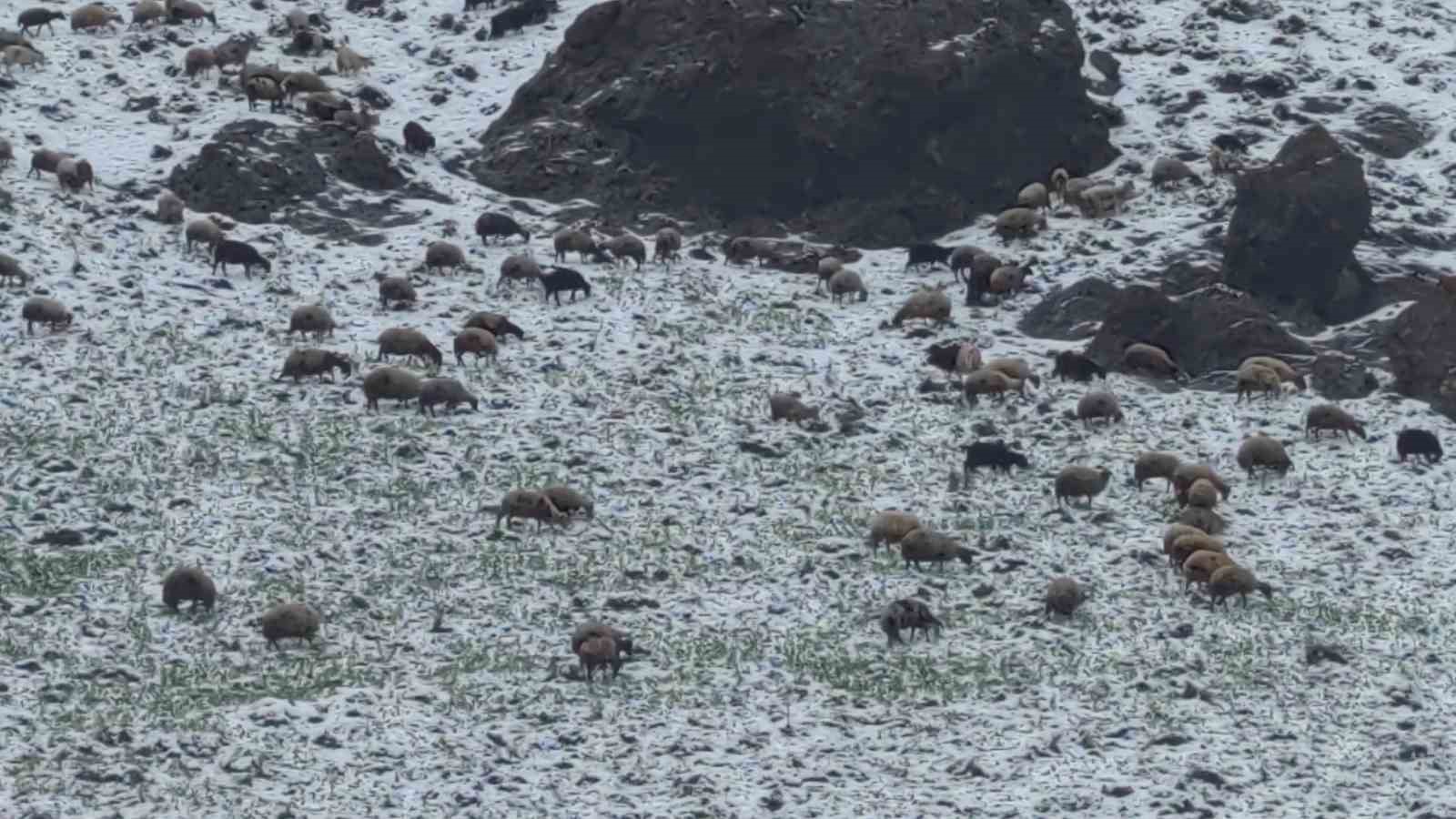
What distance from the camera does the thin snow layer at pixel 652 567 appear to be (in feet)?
65.7

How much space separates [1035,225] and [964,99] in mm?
2606

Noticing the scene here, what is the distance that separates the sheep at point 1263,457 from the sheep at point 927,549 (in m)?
4.62

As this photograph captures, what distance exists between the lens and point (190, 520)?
24484 millimetres

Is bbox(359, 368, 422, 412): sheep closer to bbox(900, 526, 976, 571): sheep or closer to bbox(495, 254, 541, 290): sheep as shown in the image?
bbox(495, 254, 541, 290): sheep

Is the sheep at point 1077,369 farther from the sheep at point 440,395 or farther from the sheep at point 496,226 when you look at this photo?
the sheep at point 496,226

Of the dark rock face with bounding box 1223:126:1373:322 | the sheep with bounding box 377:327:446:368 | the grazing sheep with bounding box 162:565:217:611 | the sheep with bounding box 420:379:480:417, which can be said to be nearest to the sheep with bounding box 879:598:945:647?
the grazing sheep with bounding box 162:565:217:611

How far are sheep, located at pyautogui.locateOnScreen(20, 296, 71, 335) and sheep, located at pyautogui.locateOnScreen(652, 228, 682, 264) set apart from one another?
832cm

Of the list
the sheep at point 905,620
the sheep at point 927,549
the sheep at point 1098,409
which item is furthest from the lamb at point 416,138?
the sheep at point 905,620

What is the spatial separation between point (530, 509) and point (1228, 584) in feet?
24.2

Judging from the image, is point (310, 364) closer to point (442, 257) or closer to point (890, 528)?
point (442, 257)

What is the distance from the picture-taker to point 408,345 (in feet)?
94.5

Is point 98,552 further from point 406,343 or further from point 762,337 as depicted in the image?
point 762,337

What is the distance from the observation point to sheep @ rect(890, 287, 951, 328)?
102 ft

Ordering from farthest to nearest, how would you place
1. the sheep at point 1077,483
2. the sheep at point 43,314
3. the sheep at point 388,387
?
1. the sheep at point 43,314
2. the sheep at point 388,387
3. the sheep at point 1077,483
